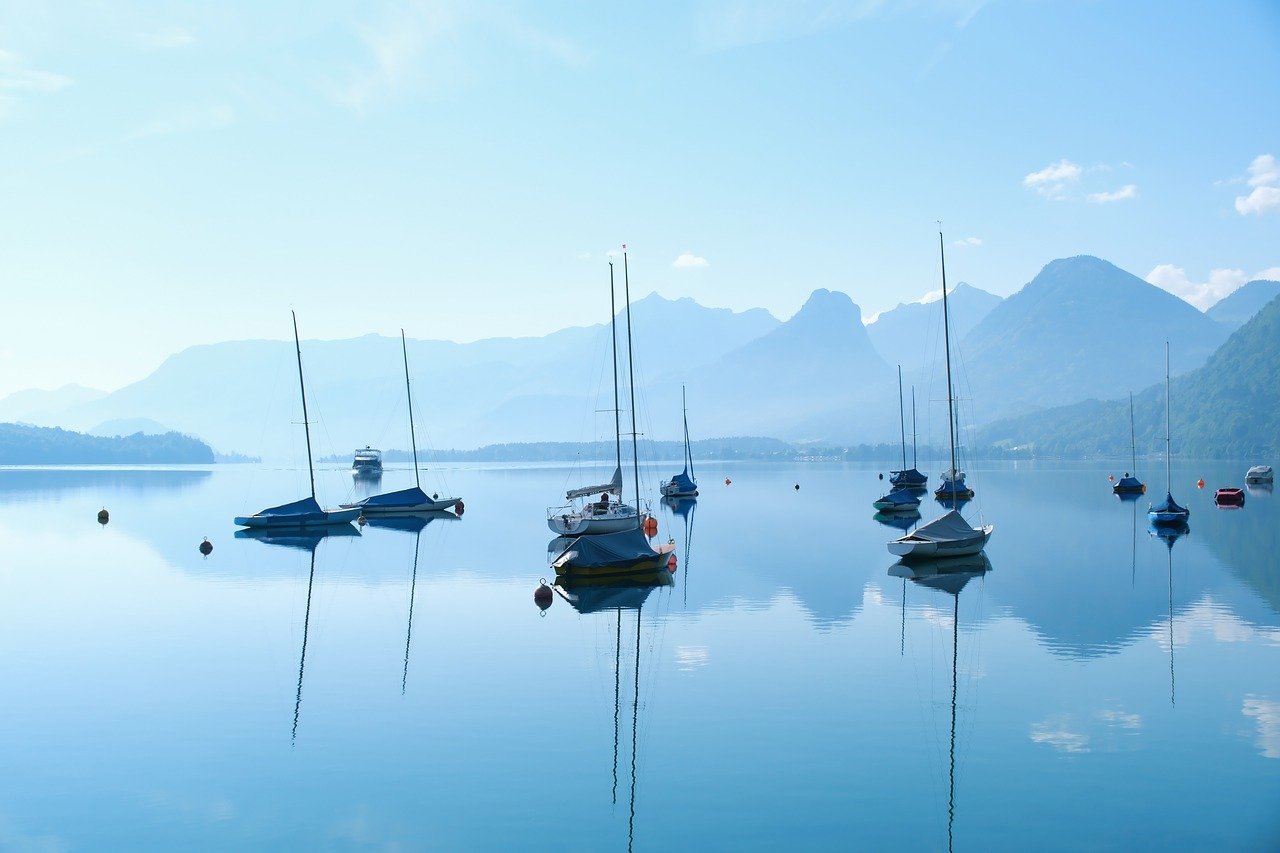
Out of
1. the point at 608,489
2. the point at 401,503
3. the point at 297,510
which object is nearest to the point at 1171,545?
the point at 608,489

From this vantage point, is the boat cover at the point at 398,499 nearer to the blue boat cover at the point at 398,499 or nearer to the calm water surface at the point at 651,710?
the blue boat cover at the point at 398,499

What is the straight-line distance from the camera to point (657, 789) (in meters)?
20.1

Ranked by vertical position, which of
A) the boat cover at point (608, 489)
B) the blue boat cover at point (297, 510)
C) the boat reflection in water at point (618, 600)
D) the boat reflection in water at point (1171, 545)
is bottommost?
the boat reflection in water at point (1171, 545)

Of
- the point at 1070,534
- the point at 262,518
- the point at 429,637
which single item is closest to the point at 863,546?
the point at 1070,534

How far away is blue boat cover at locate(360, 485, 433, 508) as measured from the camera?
318ft

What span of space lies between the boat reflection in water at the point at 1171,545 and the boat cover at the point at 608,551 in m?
23.3

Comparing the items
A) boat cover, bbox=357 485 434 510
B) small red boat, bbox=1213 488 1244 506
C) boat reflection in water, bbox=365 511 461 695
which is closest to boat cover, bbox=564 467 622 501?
boat reflection in water, bbox=365 511 461 695

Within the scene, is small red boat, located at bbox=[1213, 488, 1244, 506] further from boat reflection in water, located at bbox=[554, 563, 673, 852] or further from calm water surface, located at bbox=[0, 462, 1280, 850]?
boat reflection in water, located at bbox=[554, 563, 673, 852]

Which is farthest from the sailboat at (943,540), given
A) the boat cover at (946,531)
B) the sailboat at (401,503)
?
the sailboat at (401,503)

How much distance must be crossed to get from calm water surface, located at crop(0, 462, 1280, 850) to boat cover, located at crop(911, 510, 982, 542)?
10.1 ft

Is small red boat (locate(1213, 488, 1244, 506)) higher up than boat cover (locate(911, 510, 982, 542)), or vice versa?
boat cover (locate(911, 510, 982, 542))

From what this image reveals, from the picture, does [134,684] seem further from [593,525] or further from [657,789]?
[593,525]

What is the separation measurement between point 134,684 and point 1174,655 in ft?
105

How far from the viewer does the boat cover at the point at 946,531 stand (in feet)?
182
